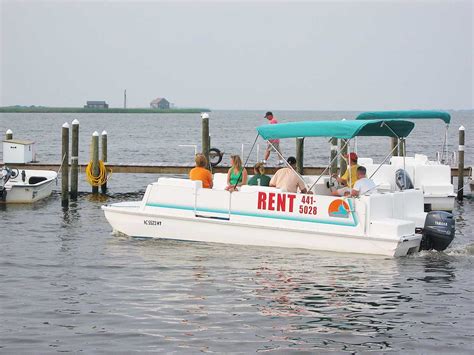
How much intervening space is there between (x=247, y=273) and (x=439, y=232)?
12.3 feet

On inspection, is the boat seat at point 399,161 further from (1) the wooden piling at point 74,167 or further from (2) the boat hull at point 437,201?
(1) the wooden piling at point 74,167

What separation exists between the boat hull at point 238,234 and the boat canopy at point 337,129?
5.77 feet

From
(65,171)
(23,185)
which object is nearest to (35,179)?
(23,185)

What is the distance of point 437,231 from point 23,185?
13.2 metres

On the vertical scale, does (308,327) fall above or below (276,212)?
below

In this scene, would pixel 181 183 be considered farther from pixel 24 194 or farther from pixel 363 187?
pixel 24 194

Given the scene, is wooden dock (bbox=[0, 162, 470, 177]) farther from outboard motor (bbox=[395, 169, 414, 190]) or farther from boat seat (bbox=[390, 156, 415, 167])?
outboard motor (bbox=[395, 169, 414, 190])

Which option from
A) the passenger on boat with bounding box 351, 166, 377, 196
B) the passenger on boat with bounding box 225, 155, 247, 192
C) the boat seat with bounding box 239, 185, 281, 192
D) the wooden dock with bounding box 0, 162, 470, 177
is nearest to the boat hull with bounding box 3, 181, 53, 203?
the wooden dock with bounding box 0, 162, 470, 177

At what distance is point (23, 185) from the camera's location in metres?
25.0

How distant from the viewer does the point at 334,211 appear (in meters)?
16.2

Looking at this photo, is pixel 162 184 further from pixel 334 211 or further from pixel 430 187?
pixel 430 187

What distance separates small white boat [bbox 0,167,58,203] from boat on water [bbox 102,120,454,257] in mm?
7274

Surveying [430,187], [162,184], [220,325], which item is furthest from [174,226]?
[430,187]

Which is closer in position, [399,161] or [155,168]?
[399,161]
